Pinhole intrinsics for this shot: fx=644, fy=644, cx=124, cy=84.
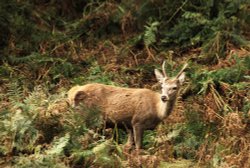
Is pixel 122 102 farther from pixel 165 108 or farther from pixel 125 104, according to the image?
pixel 165 108

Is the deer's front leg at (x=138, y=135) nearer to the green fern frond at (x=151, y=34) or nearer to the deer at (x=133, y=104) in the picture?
the deer at (x=133, y=104)

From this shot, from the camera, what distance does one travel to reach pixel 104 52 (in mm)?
13984

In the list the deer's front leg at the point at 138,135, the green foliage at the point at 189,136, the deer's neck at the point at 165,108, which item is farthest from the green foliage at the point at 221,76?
the deer's front leg at the point at 138,135

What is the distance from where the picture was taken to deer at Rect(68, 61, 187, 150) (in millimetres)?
9688

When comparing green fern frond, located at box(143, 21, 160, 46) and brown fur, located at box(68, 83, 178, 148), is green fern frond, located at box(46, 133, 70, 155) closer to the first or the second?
brown fur, located at box(68, 83, 178, 148)

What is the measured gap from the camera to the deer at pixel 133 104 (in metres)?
9.69

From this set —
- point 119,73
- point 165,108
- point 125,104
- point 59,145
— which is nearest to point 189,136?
point 165,108

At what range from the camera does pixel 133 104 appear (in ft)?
32.3

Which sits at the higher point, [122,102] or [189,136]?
[122,102]

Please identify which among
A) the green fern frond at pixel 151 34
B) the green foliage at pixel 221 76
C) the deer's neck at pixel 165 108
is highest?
the green fern frond at pixel 151 34

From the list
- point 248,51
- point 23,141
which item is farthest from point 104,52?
point 23,141

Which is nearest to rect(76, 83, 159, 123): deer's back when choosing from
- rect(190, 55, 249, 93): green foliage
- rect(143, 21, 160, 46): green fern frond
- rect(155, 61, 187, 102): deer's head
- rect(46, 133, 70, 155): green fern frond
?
rect(155, 61, 187, 102): deer's head

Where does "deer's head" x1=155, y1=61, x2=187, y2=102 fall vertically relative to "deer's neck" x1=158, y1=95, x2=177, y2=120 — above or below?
above

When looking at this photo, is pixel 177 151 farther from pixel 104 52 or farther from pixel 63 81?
pixel 104 52
